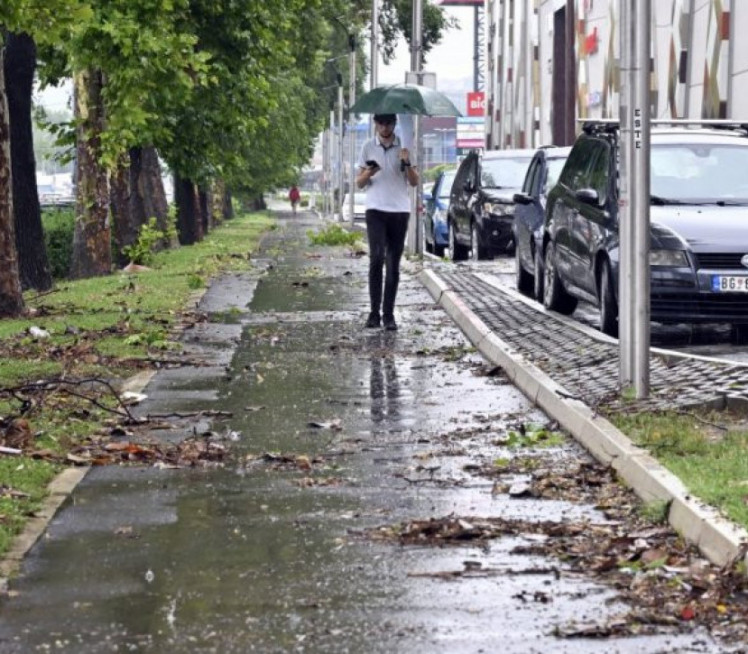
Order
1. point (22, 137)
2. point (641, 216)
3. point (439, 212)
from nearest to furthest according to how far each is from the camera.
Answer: point (641, 216) < point (22, 137) < point (439, 212)

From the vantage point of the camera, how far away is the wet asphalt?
6.18 m

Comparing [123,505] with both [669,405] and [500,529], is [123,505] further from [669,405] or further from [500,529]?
[669,405]

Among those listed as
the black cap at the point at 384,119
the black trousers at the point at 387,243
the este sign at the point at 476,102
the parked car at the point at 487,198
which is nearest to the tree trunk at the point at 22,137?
the black cap at the point at 384,119

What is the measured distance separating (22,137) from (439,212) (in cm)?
1491

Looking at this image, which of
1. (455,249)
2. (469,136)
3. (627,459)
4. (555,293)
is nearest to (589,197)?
(555,293)

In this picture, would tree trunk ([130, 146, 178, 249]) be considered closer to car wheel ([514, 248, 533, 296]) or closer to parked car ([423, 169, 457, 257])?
parked car ([423, 169, 457, 257])

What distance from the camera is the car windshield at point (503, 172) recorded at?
102 feet

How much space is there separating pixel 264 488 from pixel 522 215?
13.5 m

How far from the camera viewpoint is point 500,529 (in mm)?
7887

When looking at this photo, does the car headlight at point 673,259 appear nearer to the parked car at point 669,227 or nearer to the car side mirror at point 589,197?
the parked car at point 669,227

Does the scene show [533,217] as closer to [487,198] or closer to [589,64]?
[487,198]

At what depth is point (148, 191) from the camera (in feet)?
129

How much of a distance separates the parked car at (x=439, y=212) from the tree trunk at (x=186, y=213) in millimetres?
8836

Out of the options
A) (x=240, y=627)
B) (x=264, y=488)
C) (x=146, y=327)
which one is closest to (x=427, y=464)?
(x=264, y=488)
